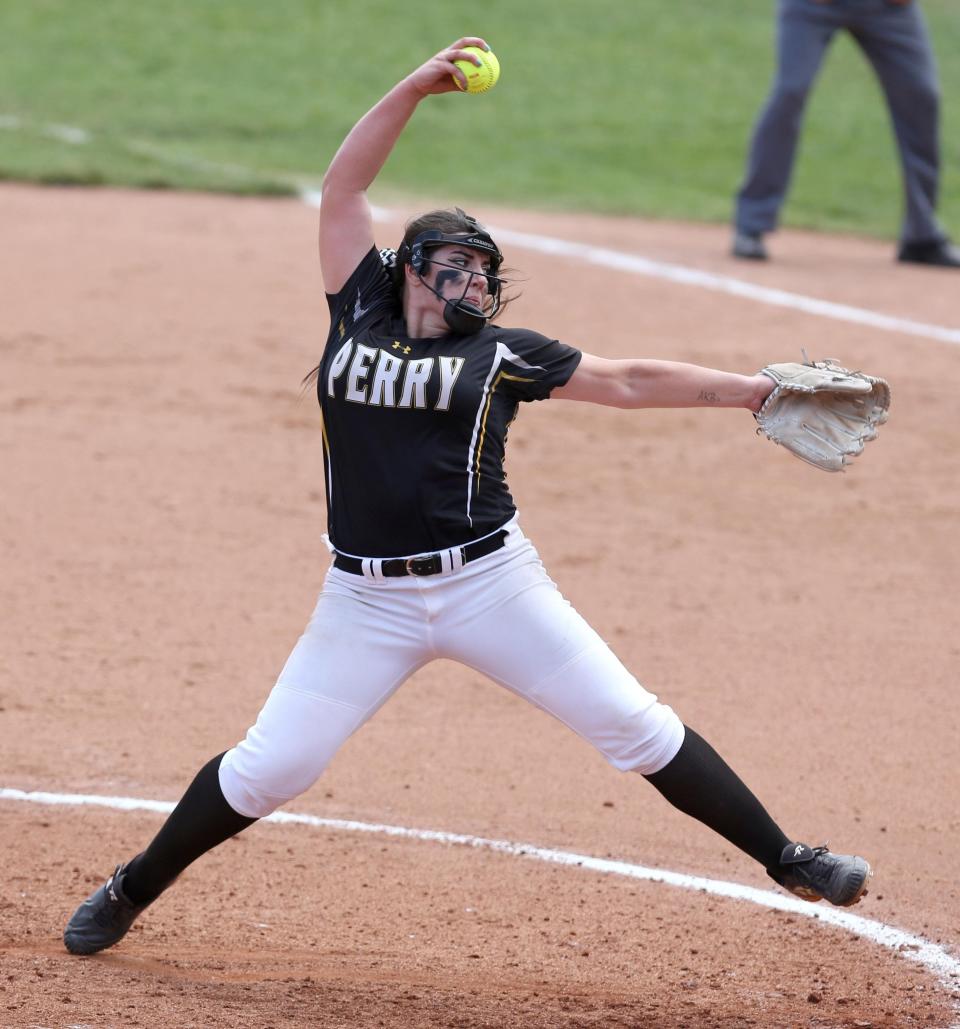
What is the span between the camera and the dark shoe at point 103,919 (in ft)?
13.6

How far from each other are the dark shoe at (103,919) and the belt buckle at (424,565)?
1084mm

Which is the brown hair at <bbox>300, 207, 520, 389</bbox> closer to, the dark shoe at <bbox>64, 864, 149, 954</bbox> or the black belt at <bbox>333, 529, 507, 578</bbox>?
the black belt at <bbox>333, 529, 507, 578</bbox>

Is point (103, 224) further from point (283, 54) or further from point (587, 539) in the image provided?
point (283, 54)

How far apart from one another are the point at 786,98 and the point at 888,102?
0.95 metres

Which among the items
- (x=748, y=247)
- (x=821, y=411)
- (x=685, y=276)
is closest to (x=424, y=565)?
(x=821, y=411)

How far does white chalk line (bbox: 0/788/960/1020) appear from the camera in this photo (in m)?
4.41

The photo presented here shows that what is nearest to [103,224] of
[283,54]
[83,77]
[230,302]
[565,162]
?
[230,302]

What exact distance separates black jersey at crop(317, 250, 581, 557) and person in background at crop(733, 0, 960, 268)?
786cm

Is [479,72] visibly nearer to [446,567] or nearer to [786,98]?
[446,567]

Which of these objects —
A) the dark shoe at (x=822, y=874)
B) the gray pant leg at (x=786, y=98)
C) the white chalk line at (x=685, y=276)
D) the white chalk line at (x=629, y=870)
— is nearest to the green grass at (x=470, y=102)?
the white chalk line at (x=685, y=276)

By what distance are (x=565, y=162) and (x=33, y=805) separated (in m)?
11.4

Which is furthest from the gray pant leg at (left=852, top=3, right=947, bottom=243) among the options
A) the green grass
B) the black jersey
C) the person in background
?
the black jersey

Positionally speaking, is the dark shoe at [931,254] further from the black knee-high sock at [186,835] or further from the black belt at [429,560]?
the black knee-high sock at [186,835]

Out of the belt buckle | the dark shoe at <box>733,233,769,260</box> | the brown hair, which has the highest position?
the brown hair
